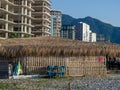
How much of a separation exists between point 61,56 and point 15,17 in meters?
56.9

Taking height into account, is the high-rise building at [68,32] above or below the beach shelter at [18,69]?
above

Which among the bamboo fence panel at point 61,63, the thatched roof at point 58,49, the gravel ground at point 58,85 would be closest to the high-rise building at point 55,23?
the thatched roof at point 58,49

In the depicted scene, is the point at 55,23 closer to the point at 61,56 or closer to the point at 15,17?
the point at 15,17

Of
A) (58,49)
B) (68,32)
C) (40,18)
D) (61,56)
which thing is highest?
(68,32)

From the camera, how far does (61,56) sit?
2884 cm

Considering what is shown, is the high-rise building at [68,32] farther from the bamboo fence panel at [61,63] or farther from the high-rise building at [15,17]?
the bamboo fence panel at [61,63]

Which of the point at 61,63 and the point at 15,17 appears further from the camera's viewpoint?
the point at 15,17

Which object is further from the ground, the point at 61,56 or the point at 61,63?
the point at 61,56

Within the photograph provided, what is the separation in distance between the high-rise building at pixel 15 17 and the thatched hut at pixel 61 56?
44132 millimetres

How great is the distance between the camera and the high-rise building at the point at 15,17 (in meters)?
75.1

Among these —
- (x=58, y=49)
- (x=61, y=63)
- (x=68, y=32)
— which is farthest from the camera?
(x=68, y=32)

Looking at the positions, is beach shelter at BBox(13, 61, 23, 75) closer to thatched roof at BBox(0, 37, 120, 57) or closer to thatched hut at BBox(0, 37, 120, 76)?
Answer: thatched hut at BBox(0, 37, 120, 76)

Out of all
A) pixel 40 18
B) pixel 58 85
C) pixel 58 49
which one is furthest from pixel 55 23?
pixel 58 85

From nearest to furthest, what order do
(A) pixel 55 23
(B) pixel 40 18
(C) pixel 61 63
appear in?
(C) pixel 61 63 → (B) pixel 40 18 → (A) pixel 55 23
